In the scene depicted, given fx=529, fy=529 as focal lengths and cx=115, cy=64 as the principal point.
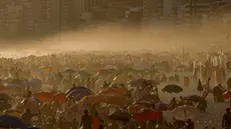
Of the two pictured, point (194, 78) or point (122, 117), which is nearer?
point (122, 117)

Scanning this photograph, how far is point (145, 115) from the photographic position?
13211mm

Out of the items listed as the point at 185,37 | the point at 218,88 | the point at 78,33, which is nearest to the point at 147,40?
the point at 185,37

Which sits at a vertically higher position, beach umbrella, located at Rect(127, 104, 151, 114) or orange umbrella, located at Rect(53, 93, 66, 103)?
beach umbrella, located at Rect(127, 104, 151, 114)

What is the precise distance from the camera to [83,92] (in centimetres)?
1622

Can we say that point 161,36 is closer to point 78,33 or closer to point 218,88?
point 78,33

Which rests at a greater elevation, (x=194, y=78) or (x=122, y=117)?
(x=122, y=117)

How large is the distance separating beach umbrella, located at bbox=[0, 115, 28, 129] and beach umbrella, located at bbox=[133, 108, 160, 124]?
3.11 meters

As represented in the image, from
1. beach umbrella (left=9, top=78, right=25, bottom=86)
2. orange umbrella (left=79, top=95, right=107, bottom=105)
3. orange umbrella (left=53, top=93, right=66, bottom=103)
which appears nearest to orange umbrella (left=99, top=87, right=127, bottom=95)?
orange umbrella (left=53, top=93, right=66, bottom=103)

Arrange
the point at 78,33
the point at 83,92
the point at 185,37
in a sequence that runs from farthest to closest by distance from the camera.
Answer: the point at 78,33
the point at 185,37
the point at 83,92

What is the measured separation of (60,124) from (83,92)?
10.2ft

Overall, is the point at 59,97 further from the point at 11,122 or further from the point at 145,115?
the point at 11,122

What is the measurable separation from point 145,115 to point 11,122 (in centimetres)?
350

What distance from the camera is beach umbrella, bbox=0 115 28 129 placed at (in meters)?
11.3

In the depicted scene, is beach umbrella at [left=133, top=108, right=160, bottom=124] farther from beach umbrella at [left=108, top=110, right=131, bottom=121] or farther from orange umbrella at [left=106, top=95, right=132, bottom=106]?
orange umbrella at [left=106, top=95, right=132, bottom=106]
